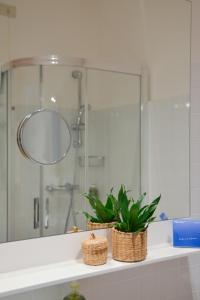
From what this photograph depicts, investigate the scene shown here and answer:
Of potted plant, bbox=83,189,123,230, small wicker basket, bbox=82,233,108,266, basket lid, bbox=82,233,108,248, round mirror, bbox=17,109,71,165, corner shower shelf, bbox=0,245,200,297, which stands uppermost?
round mirror, bbox=17,109,71,165

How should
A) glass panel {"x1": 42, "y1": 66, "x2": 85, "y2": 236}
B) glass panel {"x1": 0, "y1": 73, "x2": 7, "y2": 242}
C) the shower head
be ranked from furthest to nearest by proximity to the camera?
the shower head
glass panel {"x1": 42, "y1": 66, "x2": 85, "y2": 236}
glass panel {"x1": 0, "y1": 73, "x2": 7, "y2": 242}

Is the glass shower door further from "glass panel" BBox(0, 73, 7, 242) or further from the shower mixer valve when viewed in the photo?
the shower mixer valve

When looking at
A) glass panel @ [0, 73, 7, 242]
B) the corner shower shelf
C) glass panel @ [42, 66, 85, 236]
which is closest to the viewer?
the corner shower shelf

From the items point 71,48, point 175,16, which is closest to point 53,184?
point 71,48

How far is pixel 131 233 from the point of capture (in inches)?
48.8

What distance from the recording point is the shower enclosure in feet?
4.05

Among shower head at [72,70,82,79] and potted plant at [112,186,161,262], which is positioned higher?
shower head at [72,70,82,79]

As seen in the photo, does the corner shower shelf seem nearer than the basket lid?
Yes

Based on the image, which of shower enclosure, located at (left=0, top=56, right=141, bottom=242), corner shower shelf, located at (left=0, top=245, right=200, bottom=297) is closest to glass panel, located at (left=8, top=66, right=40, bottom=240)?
shower enclosure, located at (left=0, top=56, right=141, bottom=242)

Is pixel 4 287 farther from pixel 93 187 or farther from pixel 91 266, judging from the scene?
pixel 93 187

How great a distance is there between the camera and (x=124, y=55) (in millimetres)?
1581

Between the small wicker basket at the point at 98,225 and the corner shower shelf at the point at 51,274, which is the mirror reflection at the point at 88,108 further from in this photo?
the corner shower shelf at the point at 51,274

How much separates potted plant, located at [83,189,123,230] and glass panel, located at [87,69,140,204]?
74mm

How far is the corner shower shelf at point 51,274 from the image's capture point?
1047mm
